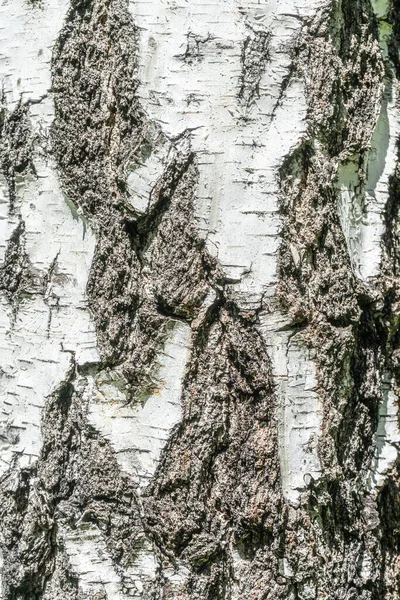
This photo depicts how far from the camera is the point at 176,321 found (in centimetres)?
111

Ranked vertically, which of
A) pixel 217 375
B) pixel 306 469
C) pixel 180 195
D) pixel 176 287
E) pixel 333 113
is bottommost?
pixel 306 469

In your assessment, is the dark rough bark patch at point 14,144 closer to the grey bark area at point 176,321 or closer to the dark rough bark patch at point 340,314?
the grey bark area at point 176,321

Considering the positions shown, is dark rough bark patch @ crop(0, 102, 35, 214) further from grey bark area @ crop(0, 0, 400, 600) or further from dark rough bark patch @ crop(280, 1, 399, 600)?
dark rough bark patch @ crop(280, 1, 399, 600)

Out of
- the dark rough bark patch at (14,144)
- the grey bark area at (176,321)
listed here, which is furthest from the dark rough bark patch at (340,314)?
the dark rough bark patch at (14,144)

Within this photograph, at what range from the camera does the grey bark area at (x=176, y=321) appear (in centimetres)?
110

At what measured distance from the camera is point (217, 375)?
3.63 feet

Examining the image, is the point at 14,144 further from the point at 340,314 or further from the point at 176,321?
the point at 340,314

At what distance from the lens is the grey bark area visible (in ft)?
3.61

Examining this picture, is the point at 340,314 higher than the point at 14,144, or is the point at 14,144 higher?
the point at 14,144

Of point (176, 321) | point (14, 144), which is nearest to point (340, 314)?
point (176, 321)

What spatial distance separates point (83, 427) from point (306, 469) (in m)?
0.36

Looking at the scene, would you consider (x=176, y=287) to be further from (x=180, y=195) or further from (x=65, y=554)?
(x=65, y=554)

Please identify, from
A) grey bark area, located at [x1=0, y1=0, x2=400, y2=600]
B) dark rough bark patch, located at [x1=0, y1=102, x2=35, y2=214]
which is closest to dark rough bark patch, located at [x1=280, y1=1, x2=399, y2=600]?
grey bark area, located at [x1=0, y1=0, x2=400, y2=600]

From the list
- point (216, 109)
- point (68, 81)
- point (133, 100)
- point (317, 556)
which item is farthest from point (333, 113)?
point (317, 556)
